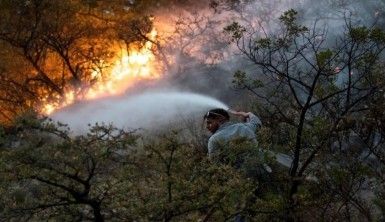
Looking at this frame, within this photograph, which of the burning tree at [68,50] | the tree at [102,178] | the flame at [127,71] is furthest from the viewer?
the flame at [127,71]

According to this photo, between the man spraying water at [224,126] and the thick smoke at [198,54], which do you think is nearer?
the man spraying water at [224,126]

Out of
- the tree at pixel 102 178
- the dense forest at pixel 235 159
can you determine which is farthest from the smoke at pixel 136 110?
the tree at pixel 102 178

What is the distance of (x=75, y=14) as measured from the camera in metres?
19.7

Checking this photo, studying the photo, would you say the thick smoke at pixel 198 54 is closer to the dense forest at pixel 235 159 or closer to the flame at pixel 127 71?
the flame at pixel 127 71

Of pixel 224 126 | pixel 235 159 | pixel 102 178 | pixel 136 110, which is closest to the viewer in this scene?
pixel 102 178

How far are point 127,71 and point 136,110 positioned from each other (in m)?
2.97

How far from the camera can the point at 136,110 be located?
18000 mm

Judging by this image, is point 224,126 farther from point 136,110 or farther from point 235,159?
point 136,110

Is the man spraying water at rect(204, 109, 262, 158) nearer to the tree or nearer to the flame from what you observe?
the tree

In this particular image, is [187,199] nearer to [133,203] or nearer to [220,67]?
[133,203]

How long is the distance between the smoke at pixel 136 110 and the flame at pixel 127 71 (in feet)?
2.00

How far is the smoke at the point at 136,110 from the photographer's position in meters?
15.0

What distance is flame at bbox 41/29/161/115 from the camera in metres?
19.8

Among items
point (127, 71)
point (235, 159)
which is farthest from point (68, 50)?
point (235, 159)
